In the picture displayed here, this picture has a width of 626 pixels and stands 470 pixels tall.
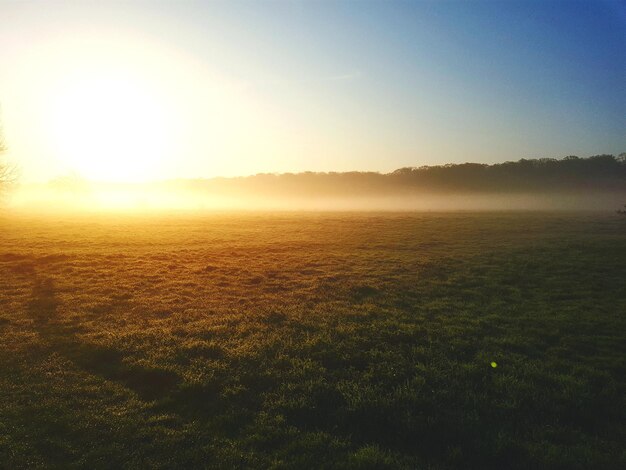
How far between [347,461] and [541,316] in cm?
1142

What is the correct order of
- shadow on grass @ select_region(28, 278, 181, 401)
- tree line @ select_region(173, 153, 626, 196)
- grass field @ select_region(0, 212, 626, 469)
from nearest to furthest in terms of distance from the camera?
grass field @ select_region(0, 212, 626, 469) → shadow on grass @ select_region(28, 278, 181, 401) → tree line @ select_region(173, 153, 626, 196)

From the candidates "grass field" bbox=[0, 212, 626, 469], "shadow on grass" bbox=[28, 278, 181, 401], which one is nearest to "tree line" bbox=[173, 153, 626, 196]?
"grass field" bbox=[0, 212, 626, 469]

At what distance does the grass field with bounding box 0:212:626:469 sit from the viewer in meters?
7.14

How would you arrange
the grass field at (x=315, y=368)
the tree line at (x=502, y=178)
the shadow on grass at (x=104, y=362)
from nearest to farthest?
1. the grass field at (x=315, y=368)
2. the shadow on grass at (x=104, y=362)
3. the tree line at (x=502, y=178)

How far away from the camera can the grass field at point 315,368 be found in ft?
23.4

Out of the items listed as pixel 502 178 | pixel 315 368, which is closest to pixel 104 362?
pixel 315 368

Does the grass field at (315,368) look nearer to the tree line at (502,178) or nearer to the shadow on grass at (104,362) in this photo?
the shadow on grass at (104,362)

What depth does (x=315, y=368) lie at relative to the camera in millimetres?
10281

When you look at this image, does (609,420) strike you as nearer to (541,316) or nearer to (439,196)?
(541,316)

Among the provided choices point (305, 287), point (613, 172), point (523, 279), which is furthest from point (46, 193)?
point (613, 172)

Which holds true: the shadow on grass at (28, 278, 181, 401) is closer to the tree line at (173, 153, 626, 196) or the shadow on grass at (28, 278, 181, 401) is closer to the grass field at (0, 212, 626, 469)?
the grass field at (0, 212, 626, 469)

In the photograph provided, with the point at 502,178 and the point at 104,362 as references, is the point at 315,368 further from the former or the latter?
the point at 502,178

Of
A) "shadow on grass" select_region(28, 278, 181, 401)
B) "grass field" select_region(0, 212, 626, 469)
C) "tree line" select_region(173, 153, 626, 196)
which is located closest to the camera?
"grass field" select_region(0, 212, 626, 469)

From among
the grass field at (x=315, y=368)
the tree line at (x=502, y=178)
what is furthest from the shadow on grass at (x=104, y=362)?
the tree line at (x=502, y=178)
